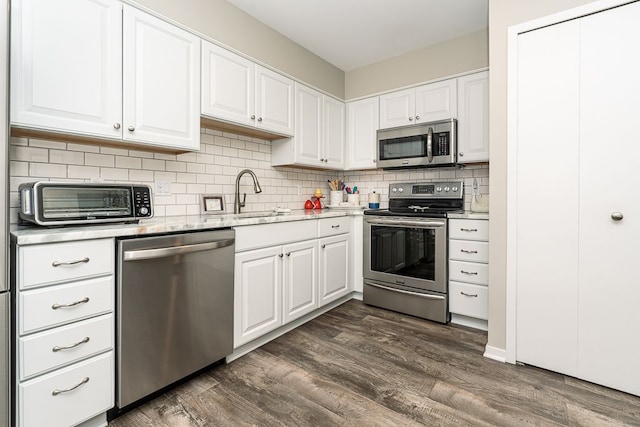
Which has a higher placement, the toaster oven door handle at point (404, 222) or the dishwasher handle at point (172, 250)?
the toaster oven door handle at point (404, 222)

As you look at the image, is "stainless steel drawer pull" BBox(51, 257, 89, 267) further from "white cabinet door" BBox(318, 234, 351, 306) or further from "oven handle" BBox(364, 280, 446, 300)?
"oven handle" BBox(364, 280, 446, 300)

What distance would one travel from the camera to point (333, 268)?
298 cm

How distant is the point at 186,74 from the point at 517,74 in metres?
2.14

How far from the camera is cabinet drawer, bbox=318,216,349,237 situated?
2809 mm

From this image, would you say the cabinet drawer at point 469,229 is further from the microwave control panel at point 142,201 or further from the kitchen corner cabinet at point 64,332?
the kitchen corner cabinet at point 64,332

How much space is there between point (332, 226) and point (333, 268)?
400mm

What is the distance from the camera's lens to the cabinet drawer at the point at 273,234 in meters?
2.09

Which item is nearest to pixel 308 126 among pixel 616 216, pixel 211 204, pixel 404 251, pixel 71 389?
pixel 211 204

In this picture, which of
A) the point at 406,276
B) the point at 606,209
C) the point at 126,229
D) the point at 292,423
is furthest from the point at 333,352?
the point at 606,209

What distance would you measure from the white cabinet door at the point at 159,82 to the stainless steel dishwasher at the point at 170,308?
707 mm

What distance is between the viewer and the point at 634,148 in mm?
1684

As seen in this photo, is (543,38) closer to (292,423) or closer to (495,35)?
(495,35)

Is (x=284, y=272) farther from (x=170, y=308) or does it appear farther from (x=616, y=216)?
(x=616, y=216)

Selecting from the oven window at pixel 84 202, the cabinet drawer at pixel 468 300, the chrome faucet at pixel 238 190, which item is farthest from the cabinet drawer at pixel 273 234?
the cabinet drawer at pixel 468 300
